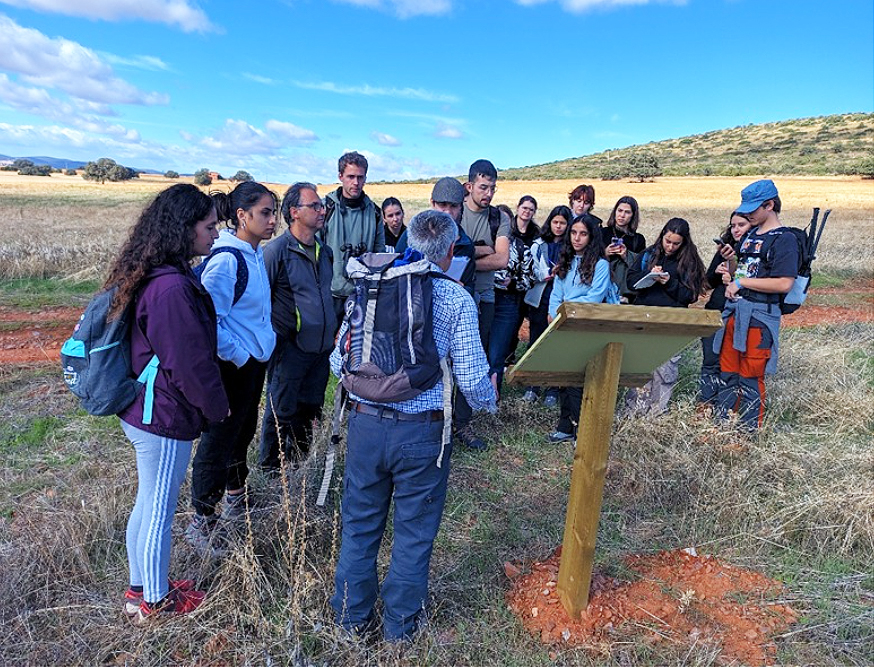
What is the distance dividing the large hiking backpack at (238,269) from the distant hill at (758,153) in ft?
190

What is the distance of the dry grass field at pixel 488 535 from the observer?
8.59 ft

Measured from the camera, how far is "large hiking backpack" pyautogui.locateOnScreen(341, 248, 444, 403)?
2.28 m

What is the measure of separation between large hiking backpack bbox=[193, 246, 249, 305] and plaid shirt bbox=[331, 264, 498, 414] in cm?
101

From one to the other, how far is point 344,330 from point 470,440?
102 inches

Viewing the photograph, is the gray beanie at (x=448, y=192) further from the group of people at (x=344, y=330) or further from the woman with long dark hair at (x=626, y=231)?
the woman with long dark hair at (x=626, y=231)

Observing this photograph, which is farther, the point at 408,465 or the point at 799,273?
Result: the point at 799,273

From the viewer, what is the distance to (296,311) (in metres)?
3.84

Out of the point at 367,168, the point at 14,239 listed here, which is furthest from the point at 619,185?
the point at 367,168

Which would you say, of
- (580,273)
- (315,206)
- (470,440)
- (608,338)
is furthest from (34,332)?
(608,338)

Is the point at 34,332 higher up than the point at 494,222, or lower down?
lower down

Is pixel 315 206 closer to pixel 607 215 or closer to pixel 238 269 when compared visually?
pixel 238 269

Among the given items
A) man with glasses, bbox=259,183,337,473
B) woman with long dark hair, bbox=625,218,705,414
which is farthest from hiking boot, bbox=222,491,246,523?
woman with long dark hair, bbox=625,218,705,414

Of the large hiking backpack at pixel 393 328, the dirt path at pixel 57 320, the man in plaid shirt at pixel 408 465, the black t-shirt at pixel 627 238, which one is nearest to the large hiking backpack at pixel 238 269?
the man in plaid shirt at pixel 408 465

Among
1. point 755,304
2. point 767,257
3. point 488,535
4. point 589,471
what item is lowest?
point 488,535
